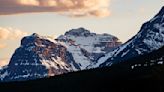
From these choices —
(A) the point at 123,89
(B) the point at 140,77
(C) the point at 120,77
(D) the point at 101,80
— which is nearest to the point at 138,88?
(A) the point at 123,89

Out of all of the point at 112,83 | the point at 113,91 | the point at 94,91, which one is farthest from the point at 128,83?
the point at 94,91

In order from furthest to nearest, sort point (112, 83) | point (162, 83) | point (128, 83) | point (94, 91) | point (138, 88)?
point (94, 91) → point (112, 83) → point (128, 83) → point (138, 88) → point (162, 83)

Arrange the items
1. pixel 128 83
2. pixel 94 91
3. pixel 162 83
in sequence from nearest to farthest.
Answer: pixel 162 83, pixel 128 83, pixel 94 91

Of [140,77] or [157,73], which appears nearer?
[157,73]

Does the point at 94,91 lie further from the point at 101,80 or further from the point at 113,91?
the point at 113,91

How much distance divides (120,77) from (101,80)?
1523 centimetres

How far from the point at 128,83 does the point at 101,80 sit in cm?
3789

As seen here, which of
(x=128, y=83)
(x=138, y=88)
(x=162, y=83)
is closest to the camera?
(x=162, y=83)

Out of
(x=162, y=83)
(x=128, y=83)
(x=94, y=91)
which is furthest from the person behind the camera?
(x=94, y=91)

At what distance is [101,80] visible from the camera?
196250 millimetres

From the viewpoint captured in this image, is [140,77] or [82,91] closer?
[140,77]

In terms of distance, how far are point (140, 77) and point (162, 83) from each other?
30.1 m

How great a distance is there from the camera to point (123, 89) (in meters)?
150

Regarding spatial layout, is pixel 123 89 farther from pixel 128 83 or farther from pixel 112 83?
pixel 112 83
